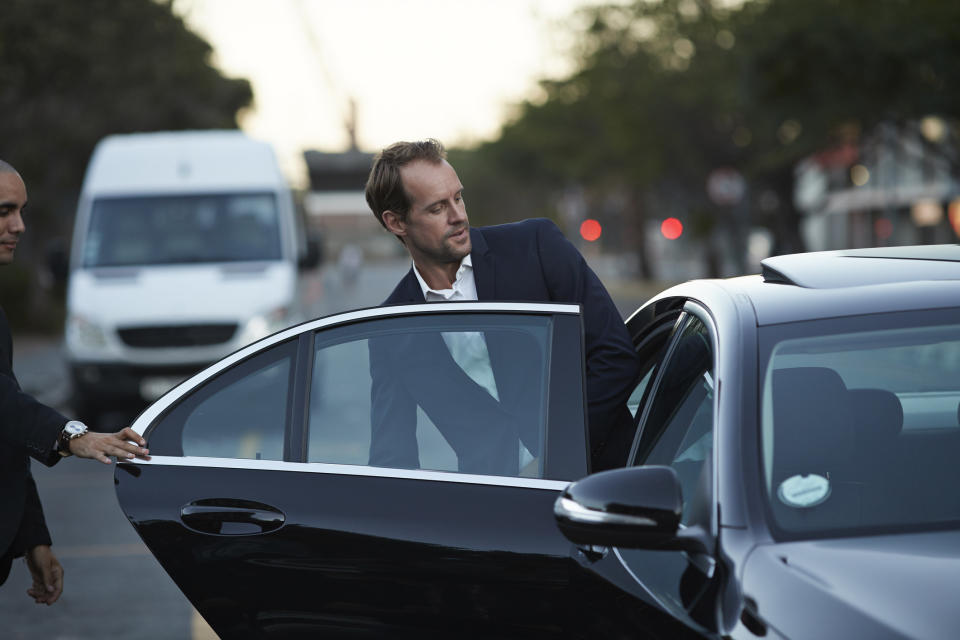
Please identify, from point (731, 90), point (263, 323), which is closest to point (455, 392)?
point (263, 323)

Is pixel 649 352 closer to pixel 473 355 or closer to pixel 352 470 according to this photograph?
pixel 473 355

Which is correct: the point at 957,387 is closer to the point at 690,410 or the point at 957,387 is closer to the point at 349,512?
the point at 690,410

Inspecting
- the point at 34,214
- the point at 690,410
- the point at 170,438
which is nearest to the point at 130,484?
the point at 170,438

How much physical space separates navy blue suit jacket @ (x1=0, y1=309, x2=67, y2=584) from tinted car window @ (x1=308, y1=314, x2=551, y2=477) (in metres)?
0.69

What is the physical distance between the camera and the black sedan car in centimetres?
248

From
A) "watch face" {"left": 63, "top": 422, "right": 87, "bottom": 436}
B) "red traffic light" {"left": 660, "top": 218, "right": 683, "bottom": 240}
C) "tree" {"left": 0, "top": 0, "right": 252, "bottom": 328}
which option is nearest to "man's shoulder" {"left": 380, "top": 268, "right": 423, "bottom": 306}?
"watch face" {"left": 63, "top": 422, "right": 87, "bottom": 436}

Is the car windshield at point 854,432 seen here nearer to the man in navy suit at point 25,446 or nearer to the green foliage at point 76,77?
the man in navy suit at point 25,446

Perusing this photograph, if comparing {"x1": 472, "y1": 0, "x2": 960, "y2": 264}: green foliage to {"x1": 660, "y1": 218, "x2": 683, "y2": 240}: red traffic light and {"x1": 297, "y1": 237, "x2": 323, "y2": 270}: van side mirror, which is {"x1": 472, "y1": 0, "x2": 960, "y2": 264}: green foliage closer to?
{"x1": 660, "y1": 218, "x2": 683, "y2": 240}: red traffic light

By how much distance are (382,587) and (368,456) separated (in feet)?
1.34

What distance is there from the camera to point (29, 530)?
357 cm

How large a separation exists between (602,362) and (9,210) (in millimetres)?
1564

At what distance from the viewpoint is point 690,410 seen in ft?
10.2

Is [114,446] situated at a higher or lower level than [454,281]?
lower

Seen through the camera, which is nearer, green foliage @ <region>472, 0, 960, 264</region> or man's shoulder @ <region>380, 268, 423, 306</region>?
man's shoulder @ <region>380, 268, 423, 306</region>
